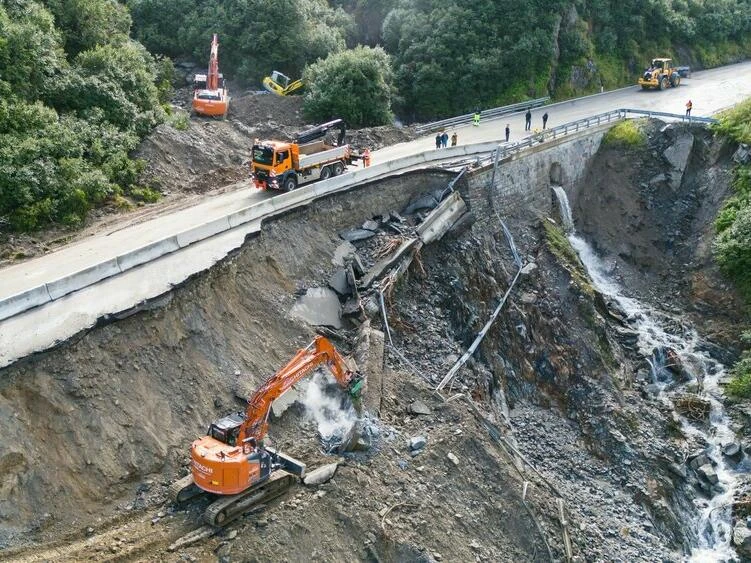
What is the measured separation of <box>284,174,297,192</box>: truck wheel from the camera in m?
27.2

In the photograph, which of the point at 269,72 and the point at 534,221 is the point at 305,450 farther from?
the point at 269,72

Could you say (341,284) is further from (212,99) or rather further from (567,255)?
(212,99)

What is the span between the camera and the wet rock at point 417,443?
19844 millimetres

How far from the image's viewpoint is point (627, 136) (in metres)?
35.8

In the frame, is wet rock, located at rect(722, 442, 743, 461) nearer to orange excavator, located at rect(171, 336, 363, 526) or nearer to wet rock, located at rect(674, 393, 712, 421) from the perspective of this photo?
wet rock, located at rect(674, 393, 712, 421)

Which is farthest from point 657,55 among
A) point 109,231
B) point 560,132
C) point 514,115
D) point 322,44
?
point 109,231

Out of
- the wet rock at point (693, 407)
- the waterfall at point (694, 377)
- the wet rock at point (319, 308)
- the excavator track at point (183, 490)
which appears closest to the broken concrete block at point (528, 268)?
the waterfall at point (694, 377)

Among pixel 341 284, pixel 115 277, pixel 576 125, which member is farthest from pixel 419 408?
pixel 576 125

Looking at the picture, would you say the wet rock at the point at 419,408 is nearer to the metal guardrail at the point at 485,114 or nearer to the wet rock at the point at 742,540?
the wet rock at the point at 742,540

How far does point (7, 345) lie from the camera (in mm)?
17219

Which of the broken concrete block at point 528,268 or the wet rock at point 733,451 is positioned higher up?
the broken concrete block at point 528,268

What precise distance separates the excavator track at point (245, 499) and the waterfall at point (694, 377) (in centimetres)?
1250

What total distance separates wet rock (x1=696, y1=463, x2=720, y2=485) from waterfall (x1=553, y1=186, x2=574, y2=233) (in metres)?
12.5

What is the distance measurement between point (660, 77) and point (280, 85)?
73.3 feet
